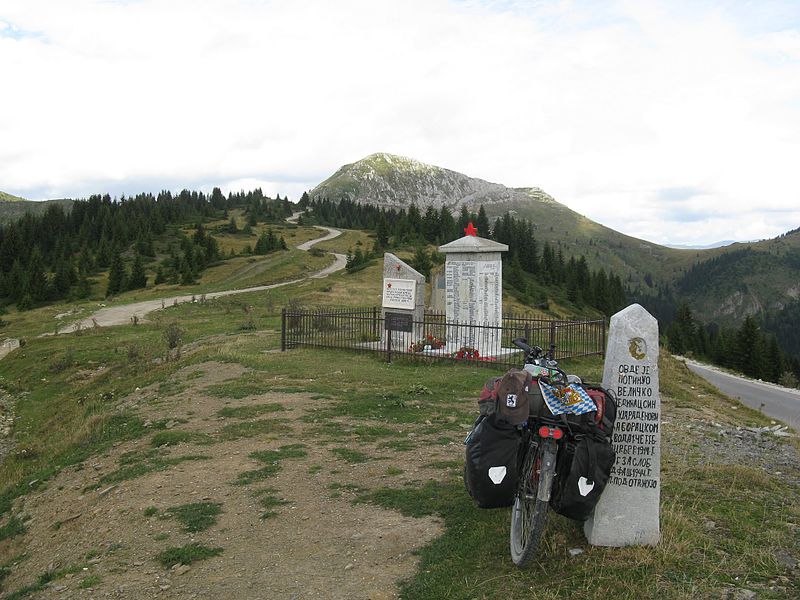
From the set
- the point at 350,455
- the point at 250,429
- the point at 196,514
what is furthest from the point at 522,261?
the point at 196,514

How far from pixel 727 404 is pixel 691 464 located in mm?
9736

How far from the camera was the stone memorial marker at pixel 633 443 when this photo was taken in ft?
14.7

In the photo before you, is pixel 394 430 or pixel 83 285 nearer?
pixel 394 430

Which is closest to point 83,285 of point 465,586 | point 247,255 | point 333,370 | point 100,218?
point 247,255

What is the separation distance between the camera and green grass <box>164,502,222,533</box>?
5.69 meters

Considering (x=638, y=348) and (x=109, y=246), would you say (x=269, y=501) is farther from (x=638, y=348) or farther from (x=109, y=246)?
(x=109, y=246)

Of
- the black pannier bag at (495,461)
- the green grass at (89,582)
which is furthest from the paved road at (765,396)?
the green grass at (89,582)

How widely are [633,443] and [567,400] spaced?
884 mm

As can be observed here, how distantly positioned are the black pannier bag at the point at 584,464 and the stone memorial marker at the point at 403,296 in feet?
43.9

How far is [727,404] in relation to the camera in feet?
49.4

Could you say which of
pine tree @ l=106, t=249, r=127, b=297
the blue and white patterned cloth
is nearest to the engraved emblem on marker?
the blue and white patterned cloth

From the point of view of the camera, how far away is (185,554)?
5.10m

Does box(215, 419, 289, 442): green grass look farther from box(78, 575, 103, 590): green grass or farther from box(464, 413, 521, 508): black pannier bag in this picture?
box(464, 413, 521, 508): black pannier bag

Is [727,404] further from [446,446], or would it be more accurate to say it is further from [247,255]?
[247,255]
